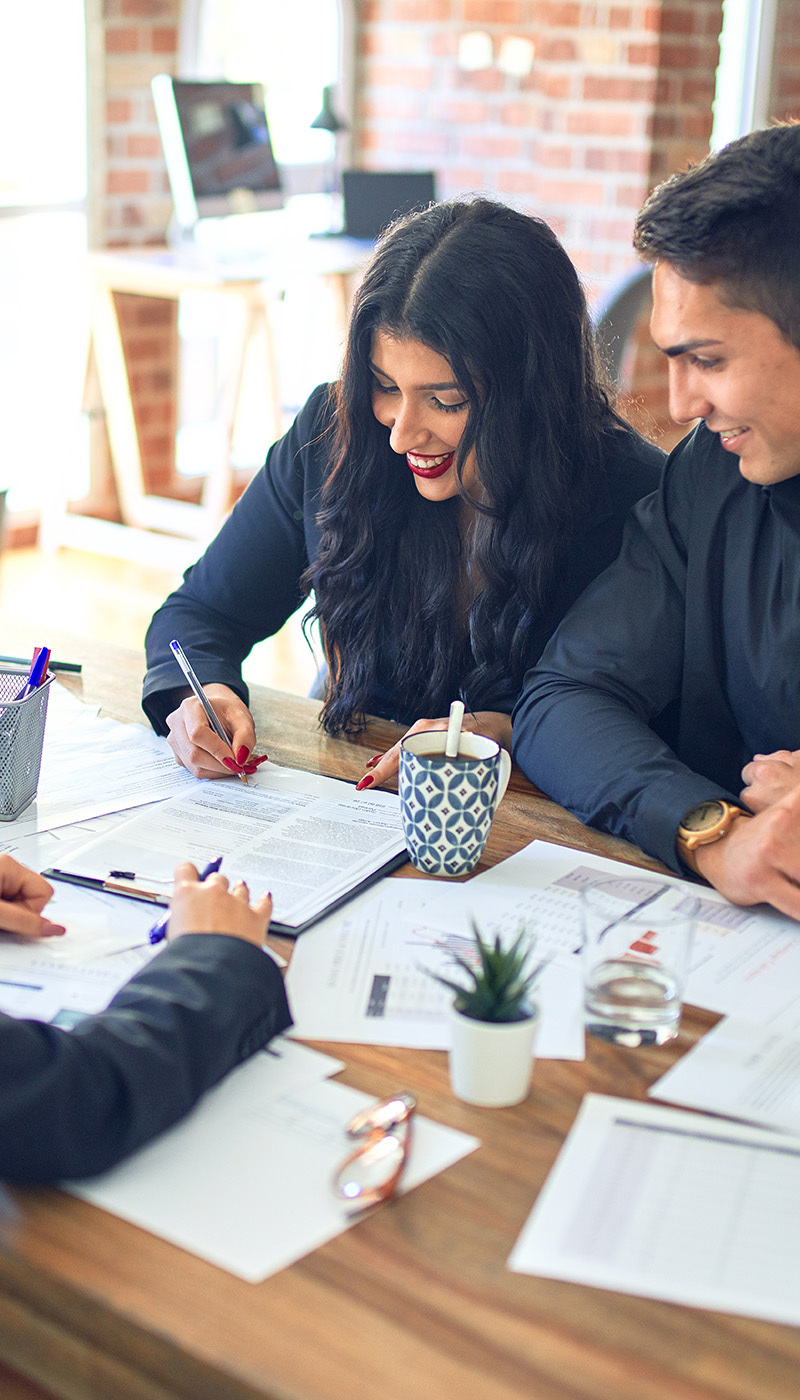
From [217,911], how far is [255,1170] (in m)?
0.24

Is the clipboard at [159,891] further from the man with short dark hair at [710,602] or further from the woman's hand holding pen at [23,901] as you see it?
the man with short dark hair at [710,602]

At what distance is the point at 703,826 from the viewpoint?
4.00 feet

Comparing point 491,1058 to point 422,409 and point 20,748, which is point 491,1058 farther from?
point 422,409

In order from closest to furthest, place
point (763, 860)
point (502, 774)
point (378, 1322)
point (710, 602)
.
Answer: point (378, 1322), point (763, 860), point (502, 774), point (710, 602)

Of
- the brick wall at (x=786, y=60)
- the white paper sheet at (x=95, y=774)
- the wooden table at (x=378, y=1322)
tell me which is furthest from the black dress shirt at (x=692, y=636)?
the brick wall at (x=786, y=60)

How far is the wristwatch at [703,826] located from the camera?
3.94 ft

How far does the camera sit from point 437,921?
1.10m

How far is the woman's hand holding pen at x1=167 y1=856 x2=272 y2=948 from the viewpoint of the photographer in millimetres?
984

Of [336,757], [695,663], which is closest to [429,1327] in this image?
[336,757]

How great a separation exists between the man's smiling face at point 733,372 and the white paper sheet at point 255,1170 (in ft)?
2.61

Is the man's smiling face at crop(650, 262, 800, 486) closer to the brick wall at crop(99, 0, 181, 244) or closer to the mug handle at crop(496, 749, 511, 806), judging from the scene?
the mug handle at crop(496, 749, 511, 806)

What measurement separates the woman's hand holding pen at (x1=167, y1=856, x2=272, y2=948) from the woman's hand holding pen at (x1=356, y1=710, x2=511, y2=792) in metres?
0.28

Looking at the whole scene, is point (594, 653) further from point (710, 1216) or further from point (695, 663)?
point (710, 1216)

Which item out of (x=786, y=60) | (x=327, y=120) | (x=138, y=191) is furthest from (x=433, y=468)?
(x=786, y=60)
